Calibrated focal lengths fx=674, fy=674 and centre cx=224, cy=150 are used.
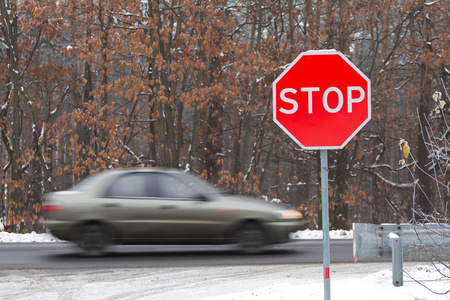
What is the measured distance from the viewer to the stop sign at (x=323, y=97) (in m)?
5.67

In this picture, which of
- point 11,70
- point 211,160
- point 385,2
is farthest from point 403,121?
point 11,70

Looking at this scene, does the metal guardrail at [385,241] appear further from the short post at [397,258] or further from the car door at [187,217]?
the car door at [187,217]

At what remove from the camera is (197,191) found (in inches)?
469

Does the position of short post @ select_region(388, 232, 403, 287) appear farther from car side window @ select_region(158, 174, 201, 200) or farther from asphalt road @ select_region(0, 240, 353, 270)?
car side window @ select_region(158, 174, 201, 200)

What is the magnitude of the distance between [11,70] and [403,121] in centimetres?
1405

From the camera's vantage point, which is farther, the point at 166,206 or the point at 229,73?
the point at 229,73

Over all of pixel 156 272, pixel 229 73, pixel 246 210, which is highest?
pixel 229 73

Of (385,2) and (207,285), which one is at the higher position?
(385,2)

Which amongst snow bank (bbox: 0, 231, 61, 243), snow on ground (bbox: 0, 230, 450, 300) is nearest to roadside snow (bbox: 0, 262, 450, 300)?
snow on ground (bbox: 0, 230, 450, 300)

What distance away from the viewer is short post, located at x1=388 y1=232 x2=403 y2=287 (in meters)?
7.89

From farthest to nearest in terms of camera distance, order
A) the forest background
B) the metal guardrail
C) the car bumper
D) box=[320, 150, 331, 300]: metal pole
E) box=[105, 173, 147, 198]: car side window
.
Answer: the forest background
box=[105, 173, 147, 198]: car side window
the car bumper
the metal guardrail
box=[320, 150, 331, 300]: metal pole

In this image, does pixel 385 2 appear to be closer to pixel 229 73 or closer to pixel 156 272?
pixel 229 73

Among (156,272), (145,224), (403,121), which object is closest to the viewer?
(156,272)

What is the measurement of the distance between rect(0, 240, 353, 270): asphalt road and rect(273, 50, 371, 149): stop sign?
5461 millimetres
